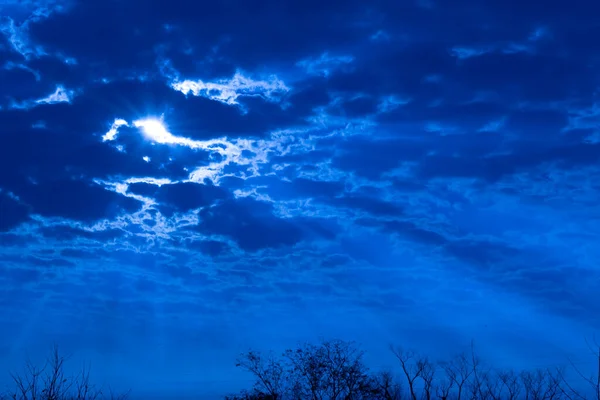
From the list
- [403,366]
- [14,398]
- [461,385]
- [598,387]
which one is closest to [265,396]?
[403,366]

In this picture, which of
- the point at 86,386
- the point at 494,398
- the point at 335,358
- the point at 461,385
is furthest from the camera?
the point at 335,358

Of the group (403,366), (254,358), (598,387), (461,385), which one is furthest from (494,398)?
(254,358)

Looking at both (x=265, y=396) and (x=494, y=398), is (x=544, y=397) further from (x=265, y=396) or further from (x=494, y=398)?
(x=265, y=396)

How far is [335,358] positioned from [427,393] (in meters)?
8.05

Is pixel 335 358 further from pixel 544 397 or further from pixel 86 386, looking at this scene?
pixel 86 386

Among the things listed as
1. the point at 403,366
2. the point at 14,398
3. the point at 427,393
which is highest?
the point at 403,366

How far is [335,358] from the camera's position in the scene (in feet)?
139

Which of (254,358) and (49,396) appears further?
(254,358)

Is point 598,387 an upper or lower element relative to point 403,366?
lower

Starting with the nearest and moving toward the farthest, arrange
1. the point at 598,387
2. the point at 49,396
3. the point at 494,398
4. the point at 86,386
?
the point at 598,387 < the point at 49,396 < the point at 86,386 < the point at 494,398

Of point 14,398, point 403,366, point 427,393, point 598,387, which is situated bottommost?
point 598,387

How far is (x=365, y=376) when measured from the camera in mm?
40625

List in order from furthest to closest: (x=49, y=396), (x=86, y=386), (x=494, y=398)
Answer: (x=494, y=398) < (x=86, y=386) < (x=49, y=396)

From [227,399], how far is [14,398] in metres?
21.8
